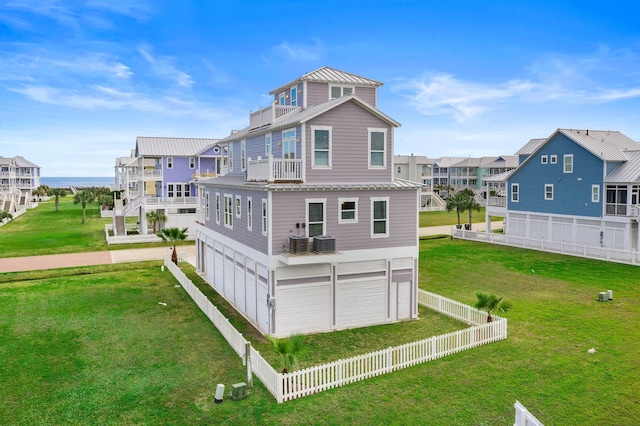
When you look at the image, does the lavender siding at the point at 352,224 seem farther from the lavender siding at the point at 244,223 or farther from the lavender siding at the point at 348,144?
the lavender siding at the point at 244,223

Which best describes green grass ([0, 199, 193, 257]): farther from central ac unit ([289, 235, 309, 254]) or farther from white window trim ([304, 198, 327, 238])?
central ac unit ([289, 235, 309, 254])

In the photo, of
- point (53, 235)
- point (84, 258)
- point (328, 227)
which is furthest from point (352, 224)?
point (53, 235)

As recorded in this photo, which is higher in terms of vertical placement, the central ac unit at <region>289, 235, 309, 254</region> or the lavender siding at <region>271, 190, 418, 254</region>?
the lavender siding at <region>271, 190, 418, 254</region>

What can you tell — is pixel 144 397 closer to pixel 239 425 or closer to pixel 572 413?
pixel 239 425

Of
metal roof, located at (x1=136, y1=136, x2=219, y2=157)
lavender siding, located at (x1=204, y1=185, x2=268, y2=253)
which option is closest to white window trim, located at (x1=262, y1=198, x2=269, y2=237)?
lavender siding, located at (x1=204, y1=185, x2=268, y2=253)

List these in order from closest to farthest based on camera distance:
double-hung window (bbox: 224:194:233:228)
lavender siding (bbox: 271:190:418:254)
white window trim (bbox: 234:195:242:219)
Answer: lavender siding (bbox: 271:190:418:254) < white window trim (bbox: 234:195:242:219) < double-hung window (bbox: 224:194:233:228)

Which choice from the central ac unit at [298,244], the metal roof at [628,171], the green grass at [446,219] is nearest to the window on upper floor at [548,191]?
the metal roof at [628,171]

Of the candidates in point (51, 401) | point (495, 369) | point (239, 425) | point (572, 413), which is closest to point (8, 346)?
point (51, 401)
